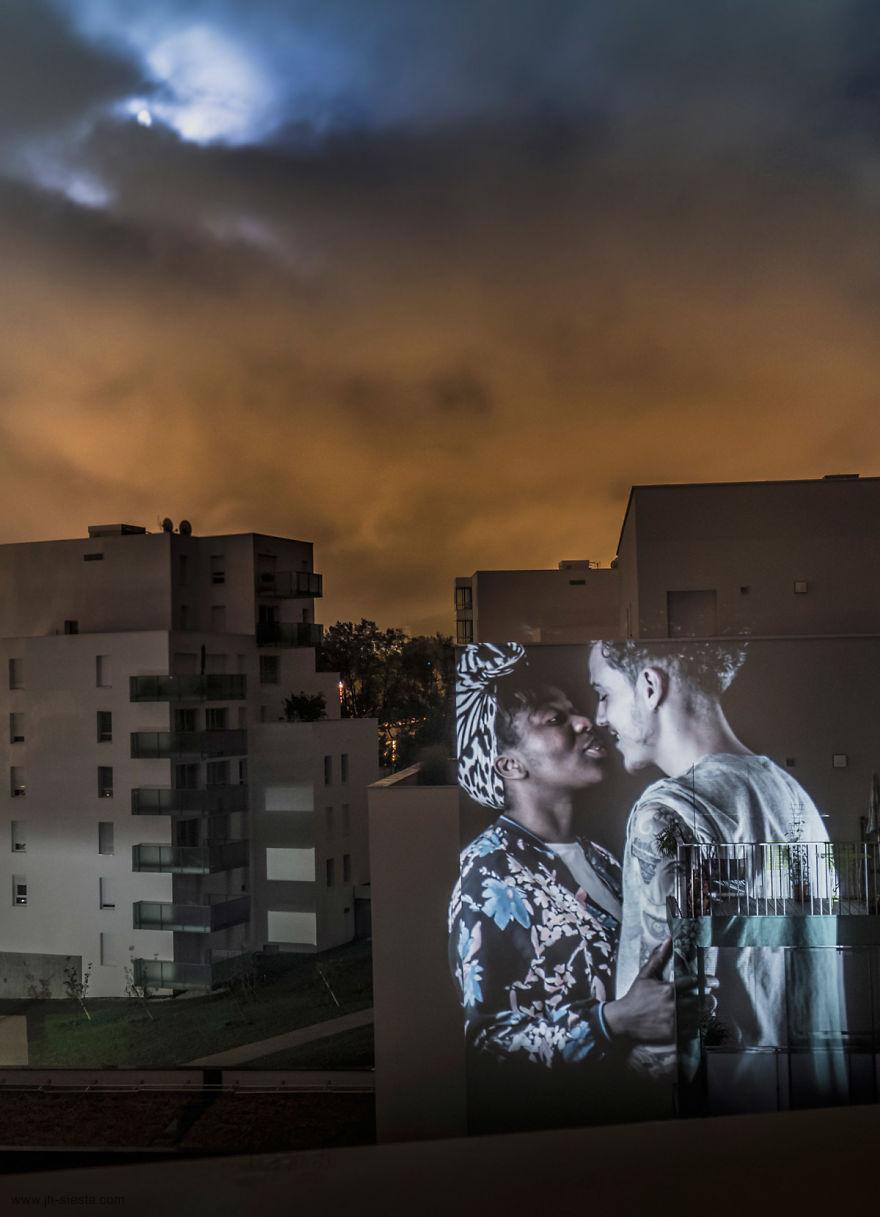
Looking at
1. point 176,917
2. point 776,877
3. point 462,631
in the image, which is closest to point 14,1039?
point 176,917

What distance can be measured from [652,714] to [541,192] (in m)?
3.57

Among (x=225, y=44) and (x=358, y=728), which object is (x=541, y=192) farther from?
(x=358, y=728)

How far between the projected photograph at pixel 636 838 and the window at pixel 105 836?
7502 millimetres

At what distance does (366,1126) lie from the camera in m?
5.88

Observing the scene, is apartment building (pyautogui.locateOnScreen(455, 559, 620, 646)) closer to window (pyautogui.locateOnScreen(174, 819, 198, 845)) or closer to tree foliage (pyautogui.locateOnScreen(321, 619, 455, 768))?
tree foliage (pyautogui.locateOnScreen(321, 619, 455, 768))

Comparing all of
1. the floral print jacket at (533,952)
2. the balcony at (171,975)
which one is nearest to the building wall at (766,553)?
the floral print jacket at (533,952)

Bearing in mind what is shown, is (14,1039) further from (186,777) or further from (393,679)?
(393,679)

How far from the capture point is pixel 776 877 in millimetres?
5344

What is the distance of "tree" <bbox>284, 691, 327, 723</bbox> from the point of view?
13531 millimetres

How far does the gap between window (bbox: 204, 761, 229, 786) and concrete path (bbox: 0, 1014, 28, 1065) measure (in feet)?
10.3

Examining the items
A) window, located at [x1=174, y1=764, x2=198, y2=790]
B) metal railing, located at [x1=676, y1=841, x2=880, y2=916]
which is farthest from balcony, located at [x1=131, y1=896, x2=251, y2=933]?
metal railing, located at [x1=676, y1=841, x2=880, y2=916]

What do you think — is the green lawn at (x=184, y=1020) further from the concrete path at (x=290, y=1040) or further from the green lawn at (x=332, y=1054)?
the green lawn at (x=332, y=1054)

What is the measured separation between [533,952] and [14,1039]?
7825mm

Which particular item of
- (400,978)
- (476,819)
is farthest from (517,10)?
(400,978)
